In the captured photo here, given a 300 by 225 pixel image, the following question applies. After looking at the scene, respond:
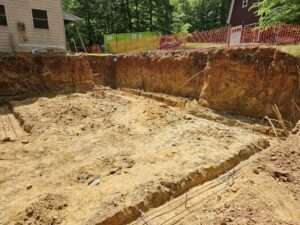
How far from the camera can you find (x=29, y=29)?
11203 mm

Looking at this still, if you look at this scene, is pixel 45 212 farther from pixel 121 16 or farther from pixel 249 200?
pixel 121 16

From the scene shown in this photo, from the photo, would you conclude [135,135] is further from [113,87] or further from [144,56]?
[113,87]

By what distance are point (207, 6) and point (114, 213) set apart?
28796 millimetres

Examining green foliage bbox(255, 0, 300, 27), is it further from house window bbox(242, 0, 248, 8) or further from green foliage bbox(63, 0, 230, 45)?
green foliage bbox(63, 0, 230, 45)

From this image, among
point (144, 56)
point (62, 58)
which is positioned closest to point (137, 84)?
point (144, 56)

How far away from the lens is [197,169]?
4551 millimetres

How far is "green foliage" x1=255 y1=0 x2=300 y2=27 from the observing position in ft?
21.5

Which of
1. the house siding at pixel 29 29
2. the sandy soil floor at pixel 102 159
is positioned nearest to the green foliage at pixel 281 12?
the sandy soil floor at pixel 102 159

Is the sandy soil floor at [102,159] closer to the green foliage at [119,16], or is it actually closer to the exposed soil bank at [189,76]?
the exposed soil bank at [189,76]

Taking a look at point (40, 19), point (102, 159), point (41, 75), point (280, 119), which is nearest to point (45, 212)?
point (102, 159)

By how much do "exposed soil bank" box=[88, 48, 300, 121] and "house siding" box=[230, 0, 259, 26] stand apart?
7.73 meters

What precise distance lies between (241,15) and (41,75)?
46.0 feet

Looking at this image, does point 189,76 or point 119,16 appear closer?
point 189,76

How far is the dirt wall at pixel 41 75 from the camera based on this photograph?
1034 centimetres
